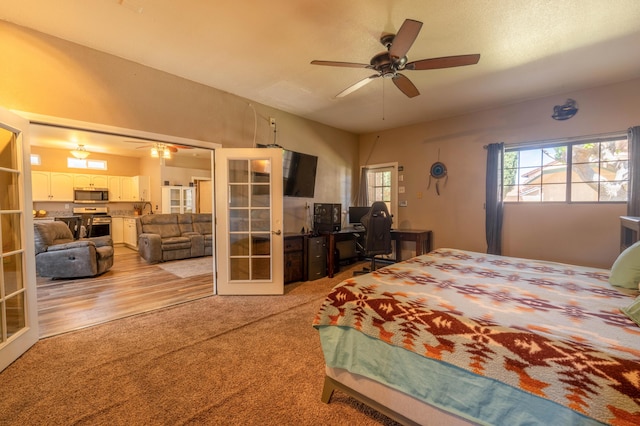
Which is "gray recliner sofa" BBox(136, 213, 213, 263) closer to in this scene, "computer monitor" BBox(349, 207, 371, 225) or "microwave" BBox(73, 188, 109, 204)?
"microwave" BBox(73, 188, 109, 204)

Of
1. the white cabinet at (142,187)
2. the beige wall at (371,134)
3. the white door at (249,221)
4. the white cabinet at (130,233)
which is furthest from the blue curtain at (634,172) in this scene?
the white cabinet at (142,187)

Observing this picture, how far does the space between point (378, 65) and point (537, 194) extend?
325cm

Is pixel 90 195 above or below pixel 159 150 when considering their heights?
below

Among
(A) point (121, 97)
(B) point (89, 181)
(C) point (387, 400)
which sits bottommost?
(C) point (387, 400)

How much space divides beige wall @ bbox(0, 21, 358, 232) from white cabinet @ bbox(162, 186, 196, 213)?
4704 millimetres

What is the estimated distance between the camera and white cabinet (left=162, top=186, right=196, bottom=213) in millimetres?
7480

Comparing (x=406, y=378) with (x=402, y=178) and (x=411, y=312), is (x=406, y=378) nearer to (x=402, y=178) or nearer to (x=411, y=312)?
(x=411, y=312)

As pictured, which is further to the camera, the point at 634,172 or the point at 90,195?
the point at 90,195

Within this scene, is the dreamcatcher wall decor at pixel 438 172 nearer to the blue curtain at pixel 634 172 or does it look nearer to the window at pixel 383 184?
the window at pixel 383 184

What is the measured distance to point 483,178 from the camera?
4.27 metres

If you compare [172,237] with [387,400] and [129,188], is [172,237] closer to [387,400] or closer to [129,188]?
[129,188]

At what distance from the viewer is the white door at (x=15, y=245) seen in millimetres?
2057

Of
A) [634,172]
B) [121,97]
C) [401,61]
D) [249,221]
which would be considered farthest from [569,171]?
[121,97]

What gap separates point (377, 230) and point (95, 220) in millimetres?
7467
